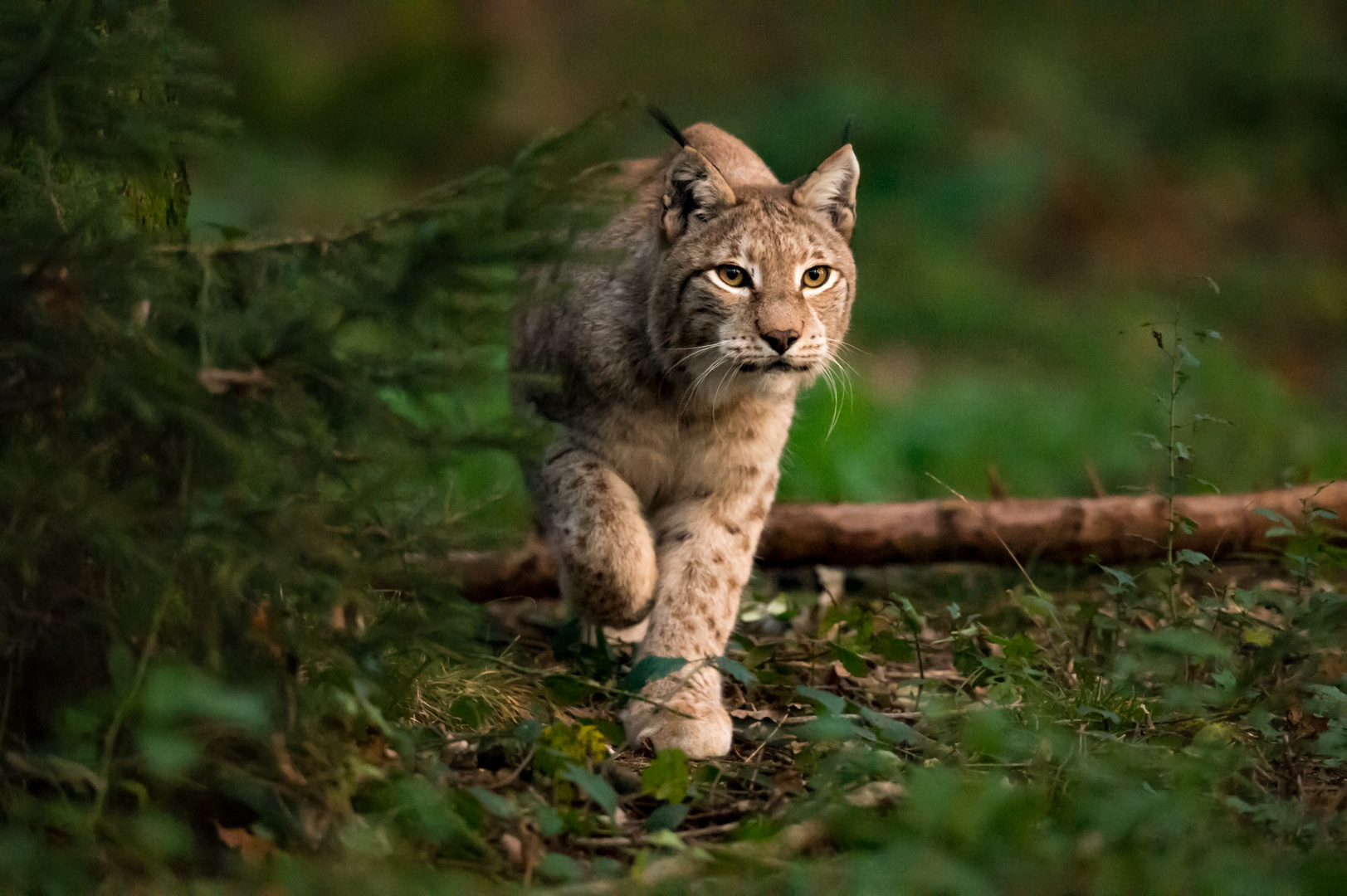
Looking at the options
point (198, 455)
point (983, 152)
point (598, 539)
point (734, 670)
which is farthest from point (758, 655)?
point (983, 152)

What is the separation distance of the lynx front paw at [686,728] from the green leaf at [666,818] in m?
0.44

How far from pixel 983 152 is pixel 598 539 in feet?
26.4

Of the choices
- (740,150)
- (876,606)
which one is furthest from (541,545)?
(740,150)

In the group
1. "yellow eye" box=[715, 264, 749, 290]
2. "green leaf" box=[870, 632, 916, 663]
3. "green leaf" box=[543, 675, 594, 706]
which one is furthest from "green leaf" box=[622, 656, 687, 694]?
"yellow eye" box=[715, 264, 749, 290]

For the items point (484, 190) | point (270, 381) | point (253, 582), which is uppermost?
point (484, 190)

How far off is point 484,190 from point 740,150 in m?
2.19

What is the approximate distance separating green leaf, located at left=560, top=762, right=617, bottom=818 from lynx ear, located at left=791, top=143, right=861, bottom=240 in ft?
6.43

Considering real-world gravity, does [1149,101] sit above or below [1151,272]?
above

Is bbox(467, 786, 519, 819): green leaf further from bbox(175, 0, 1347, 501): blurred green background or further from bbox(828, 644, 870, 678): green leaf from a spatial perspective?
bbox(175, 0, 1347, 501): blurred green background

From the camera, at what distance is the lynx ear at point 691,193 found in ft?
11.9

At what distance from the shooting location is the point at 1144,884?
196 cm

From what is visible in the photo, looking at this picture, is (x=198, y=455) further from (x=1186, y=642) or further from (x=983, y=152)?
(x=983, y=152)

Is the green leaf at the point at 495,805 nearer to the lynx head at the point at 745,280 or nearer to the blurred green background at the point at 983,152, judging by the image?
the lynx head at the point at 745,280

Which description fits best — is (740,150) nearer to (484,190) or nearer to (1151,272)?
(484,190)
